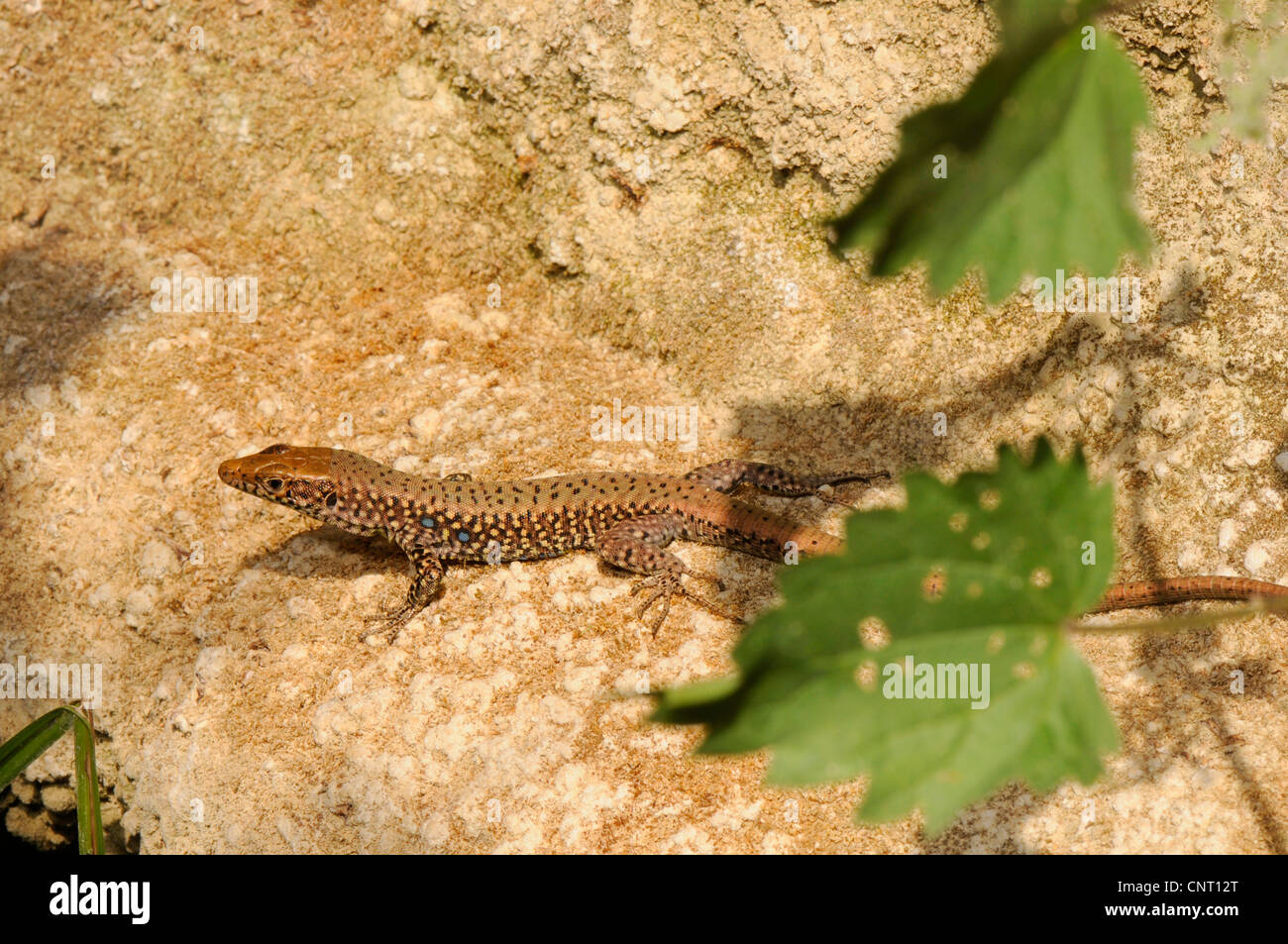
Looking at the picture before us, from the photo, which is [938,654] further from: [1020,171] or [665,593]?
[665,593]

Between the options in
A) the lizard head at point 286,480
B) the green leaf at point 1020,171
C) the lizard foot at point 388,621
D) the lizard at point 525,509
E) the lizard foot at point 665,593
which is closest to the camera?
the green leaf at point 1020,171

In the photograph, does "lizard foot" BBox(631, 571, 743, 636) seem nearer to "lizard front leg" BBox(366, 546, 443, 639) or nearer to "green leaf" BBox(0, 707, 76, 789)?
"lizard front leg" BBox(366, 546, 443, 639)

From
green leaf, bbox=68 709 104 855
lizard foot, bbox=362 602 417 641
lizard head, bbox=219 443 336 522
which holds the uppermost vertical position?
lizard head, bbox=219 443 336 522

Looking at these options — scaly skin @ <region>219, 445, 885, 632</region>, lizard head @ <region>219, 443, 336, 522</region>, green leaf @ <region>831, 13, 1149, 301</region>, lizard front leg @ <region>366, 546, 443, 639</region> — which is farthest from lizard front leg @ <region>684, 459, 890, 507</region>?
green leaf @ <region>831, 13, 1149, 301</region>

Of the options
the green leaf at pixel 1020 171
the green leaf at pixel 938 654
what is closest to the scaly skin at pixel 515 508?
the green leaf at pixel 938 654

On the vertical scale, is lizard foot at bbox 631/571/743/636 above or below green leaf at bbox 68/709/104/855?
above

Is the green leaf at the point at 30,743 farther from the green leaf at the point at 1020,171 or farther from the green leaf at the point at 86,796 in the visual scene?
the green leaf at the point at 1020,171

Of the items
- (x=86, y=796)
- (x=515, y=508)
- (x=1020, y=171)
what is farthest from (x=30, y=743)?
(x=1020, y=171)
